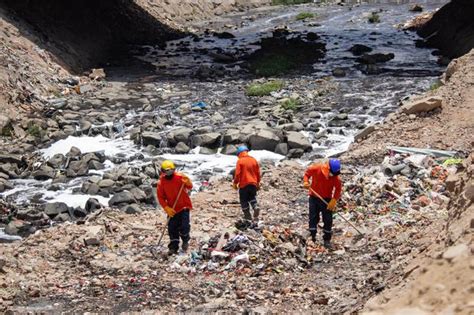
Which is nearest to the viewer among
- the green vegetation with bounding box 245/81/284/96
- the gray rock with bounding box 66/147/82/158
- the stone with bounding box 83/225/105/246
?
the stone with bounding box 83/225/105/246

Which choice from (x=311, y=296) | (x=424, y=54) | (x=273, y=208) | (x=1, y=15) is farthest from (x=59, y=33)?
(x=311, y=296)

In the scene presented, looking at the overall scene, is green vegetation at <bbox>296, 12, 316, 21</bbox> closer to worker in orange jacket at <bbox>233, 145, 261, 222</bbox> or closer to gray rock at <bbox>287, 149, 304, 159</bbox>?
gray rock at <bbox>287, 149, 304, 159</bbox>

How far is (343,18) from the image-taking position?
148 feet

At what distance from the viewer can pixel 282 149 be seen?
17031 mm

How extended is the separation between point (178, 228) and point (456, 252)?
5.13 m

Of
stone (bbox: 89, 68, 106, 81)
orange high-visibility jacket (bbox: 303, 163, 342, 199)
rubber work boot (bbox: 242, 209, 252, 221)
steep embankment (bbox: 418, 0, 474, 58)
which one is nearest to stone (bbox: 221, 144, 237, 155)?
rubber work boot (bbox: 242, 209, 252, 221)

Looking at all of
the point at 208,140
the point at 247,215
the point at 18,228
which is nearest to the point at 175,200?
the point at 247,215

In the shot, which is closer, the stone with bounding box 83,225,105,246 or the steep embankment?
the stone with bounding box 83,225,105,246

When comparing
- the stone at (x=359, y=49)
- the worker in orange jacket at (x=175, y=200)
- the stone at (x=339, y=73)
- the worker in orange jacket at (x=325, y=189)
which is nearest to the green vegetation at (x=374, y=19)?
the stone at (x=359, y=49)

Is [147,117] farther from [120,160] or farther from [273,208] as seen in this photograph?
[273,208]

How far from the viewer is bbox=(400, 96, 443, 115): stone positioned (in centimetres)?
1539

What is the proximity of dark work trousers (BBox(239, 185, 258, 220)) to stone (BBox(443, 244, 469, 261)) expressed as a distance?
206 inches

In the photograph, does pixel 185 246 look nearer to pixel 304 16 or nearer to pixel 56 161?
pixel 56 161

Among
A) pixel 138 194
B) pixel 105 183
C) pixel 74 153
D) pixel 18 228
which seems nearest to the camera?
pixel 18 228
